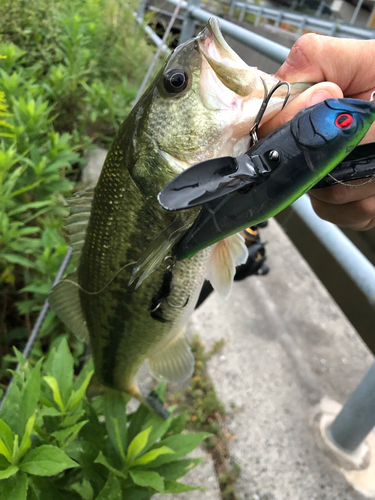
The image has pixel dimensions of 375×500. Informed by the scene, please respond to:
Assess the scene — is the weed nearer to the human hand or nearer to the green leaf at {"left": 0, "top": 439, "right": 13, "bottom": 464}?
the green leaf at {"left": 0, "top": 439, "right": 13, "bottom": 464}

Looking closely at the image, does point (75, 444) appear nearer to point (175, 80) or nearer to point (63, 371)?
point (63, 371)

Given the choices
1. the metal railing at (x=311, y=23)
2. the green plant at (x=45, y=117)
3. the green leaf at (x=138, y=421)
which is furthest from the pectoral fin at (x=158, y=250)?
the metal railing at (x=311, y=23)

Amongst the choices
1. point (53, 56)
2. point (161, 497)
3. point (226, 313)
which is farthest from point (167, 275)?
point (53, 56)

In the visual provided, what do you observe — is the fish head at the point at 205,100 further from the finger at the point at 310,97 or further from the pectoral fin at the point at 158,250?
the pectoral fin at the point at 158,250

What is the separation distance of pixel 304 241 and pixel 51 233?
134cm

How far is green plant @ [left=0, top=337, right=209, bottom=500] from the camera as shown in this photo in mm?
935

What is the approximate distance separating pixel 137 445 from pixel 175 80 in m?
1.13

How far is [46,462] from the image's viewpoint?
0.92m

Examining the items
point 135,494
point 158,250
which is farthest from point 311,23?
point 135,494

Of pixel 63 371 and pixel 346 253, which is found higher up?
pixel 346 253

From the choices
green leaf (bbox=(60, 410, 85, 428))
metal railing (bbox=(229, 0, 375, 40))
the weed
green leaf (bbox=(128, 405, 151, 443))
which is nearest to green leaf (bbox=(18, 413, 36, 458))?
green leaf (bbox=(60, 410, 85, 428))

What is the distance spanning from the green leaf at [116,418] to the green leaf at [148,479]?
74 millimetres

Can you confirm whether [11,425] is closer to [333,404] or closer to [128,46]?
[333,404]

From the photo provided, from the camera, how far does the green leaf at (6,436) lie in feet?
3.09
